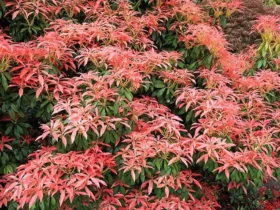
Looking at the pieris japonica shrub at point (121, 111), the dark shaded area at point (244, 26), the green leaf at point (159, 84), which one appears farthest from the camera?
the dark shaded area at point (244, 26)

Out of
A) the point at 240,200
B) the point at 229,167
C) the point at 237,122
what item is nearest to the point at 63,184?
the point at 229,167

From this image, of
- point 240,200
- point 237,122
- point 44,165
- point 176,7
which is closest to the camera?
point 44,165

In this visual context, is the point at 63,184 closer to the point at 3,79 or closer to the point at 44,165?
the point at 44,165

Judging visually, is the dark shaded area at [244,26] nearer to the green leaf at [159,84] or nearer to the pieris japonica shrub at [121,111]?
the pieris japonica shrub at [121,111]

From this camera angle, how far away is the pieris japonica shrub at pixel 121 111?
79.4 inches

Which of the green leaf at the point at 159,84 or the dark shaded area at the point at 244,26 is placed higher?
the green leaf at the point at 159,84

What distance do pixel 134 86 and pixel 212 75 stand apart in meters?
0.70

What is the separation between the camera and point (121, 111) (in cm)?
210

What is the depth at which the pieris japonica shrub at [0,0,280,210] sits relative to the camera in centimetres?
202

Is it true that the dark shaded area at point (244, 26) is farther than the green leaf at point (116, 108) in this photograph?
Yes

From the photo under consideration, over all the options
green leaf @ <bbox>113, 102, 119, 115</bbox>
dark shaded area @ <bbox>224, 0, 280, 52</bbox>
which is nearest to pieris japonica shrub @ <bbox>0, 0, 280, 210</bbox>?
green leaf @ <bbox>113, 102, 119, 115</bbox>

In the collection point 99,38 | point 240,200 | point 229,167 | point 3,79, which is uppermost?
point 99,38

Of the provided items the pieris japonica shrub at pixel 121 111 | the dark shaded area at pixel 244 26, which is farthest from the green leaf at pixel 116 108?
the dark shaded area at pixel 244 26

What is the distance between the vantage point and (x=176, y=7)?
285 centimetres
